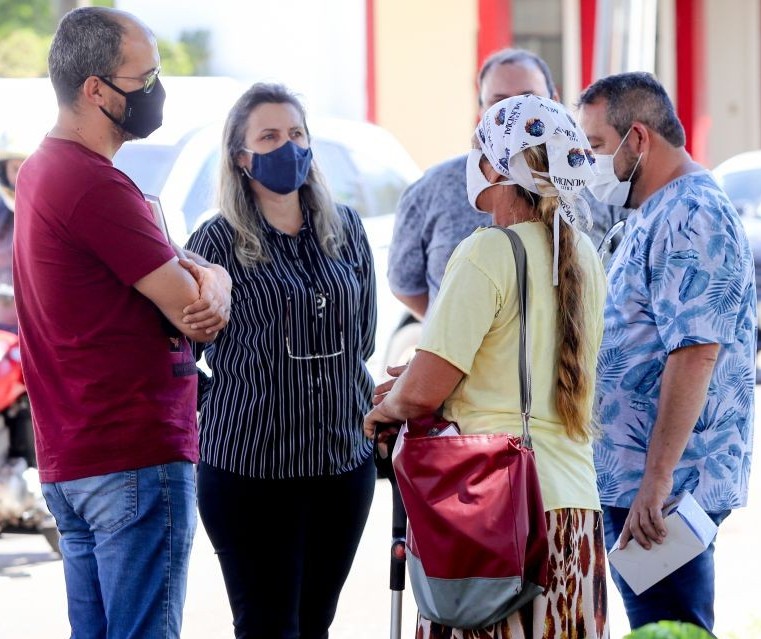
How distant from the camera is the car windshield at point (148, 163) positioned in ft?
22.4

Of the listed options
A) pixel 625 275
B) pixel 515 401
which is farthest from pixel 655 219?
pixel 515 401

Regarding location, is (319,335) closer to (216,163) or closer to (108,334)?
(108,334)

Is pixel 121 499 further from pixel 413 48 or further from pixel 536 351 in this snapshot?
pixel 413 48

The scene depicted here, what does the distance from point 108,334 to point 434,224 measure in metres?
2.02

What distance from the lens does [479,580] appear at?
2820 mm

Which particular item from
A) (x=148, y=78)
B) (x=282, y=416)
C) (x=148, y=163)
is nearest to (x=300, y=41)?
(x=148, y=163)

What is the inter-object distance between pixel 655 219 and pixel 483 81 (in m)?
1.76

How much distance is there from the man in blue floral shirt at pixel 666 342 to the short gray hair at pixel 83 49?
127cm

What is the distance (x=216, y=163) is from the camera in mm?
6121

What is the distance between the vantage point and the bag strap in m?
2.91

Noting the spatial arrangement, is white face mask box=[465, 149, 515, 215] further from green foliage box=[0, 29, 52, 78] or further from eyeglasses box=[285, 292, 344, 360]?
green foliage box=[0, 29, 52, 78]

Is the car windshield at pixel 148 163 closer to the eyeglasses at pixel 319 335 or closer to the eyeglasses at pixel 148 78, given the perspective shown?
the eyeglasses at pixel 319 335

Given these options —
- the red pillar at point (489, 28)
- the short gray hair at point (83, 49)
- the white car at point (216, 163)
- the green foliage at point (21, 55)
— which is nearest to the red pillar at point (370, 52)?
the red pillar at point (489, 28)

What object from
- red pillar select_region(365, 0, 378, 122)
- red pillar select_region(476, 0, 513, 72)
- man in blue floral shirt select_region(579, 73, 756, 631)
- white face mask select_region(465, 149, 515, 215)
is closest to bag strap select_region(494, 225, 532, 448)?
white face mask select_region(465, 149, 515, 215)
